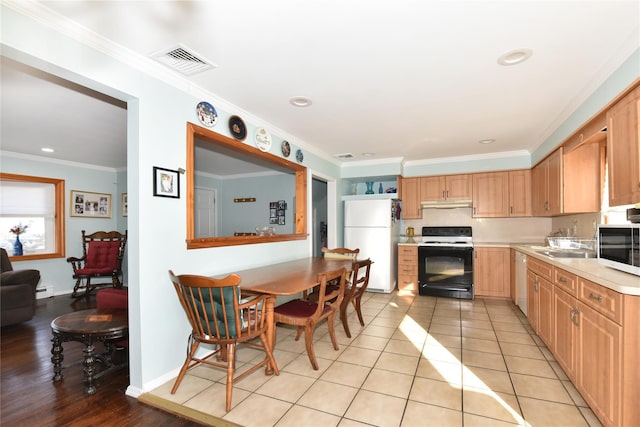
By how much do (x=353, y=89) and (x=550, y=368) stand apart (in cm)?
283

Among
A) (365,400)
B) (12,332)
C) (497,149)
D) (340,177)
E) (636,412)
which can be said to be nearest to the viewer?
(636,412)

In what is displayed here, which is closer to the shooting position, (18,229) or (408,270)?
(18,229)

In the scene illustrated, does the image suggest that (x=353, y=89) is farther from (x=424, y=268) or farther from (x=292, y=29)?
(x=424, y=268)

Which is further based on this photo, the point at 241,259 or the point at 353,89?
the point at 241,259

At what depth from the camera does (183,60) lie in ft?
7.16

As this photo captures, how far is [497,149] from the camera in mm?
4738

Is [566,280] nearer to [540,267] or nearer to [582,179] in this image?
[540,267]

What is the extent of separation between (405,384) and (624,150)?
2.21m

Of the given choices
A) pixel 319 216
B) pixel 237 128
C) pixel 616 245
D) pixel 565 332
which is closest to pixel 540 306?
pixel 565 332

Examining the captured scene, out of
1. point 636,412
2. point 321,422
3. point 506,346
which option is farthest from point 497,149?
point 321,422

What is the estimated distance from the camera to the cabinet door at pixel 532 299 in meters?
3.12

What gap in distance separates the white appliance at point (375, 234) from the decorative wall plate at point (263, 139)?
7.57 ft

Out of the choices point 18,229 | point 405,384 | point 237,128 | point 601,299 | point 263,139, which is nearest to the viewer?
point 601,299

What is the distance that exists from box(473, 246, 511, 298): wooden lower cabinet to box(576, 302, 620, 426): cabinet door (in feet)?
9.37
